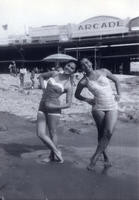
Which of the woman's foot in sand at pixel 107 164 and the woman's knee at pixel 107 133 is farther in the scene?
the woman's foot in sand at pixel 107 164

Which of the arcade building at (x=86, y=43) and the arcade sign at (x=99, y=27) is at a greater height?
the arcade sign at (x=99, y=27)

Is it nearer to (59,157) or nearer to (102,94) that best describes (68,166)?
(59,157)

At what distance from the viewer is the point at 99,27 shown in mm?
39906

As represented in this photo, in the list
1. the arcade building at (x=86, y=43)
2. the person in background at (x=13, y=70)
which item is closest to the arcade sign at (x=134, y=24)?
the arcade building at (x=86, y=43)

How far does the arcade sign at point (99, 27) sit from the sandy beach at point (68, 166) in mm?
27527

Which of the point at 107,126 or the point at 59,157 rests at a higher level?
the point at 107,126

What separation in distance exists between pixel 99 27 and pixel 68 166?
115ft

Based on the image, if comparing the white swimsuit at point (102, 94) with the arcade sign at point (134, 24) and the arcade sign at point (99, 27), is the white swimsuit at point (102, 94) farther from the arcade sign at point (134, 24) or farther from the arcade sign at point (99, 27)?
the arcade sign at point (99, 27)

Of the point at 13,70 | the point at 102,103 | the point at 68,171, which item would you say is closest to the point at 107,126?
the point at 102,103

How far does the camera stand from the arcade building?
3584 centimetres

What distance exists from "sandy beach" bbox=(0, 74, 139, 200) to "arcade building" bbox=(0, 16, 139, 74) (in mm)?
24590

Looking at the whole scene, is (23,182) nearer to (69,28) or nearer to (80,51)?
(80,51)

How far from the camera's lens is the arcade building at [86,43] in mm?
35844

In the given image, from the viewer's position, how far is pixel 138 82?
23.8m
